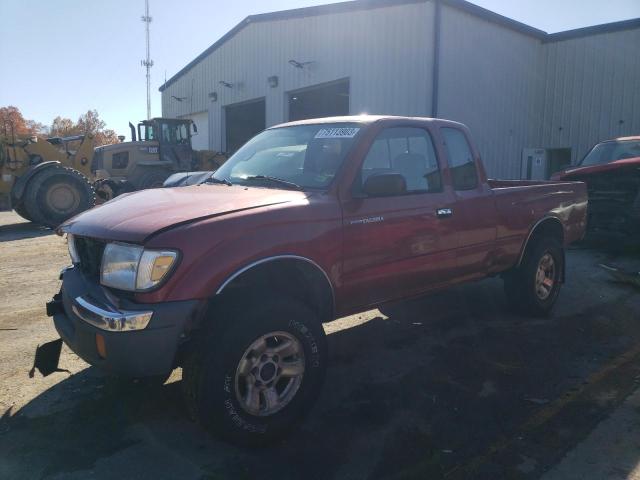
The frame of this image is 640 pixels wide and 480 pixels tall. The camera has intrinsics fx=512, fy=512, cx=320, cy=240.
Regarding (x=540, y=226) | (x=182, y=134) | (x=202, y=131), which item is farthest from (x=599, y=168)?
(x=202, y=131)

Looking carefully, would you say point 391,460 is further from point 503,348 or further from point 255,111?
point 255,111

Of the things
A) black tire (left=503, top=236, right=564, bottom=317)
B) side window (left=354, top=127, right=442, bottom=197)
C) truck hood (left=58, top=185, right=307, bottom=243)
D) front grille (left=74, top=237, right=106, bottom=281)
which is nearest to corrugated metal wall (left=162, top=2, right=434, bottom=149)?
black tire (left=503, top=236, right=564, bottom=317)

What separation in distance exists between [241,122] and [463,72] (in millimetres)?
12053

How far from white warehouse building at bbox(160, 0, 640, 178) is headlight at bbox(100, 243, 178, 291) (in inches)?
476

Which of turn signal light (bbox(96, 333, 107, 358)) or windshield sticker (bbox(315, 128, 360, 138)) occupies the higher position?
windshield sticker (bbox(315, 128, 360, 138))

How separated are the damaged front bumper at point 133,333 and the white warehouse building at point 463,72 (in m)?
12.2

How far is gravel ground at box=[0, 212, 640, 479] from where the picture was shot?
285 centimetres

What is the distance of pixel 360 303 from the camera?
3.69 meters

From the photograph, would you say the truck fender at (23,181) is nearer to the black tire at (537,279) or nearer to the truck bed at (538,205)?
the truck bed at (538,205)

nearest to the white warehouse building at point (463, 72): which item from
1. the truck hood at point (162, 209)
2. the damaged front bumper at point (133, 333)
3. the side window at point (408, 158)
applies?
the side window at point (408, 158)

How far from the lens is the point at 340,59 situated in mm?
16109

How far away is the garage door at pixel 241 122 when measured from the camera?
2258 centimetres

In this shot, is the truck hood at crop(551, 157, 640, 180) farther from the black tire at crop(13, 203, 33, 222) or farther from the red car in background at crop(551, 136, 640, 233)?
the black tire at crop(13, 203, 33, 222)

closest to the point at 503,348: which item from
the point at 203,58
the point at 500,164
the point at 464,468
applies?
the point at 464,468
